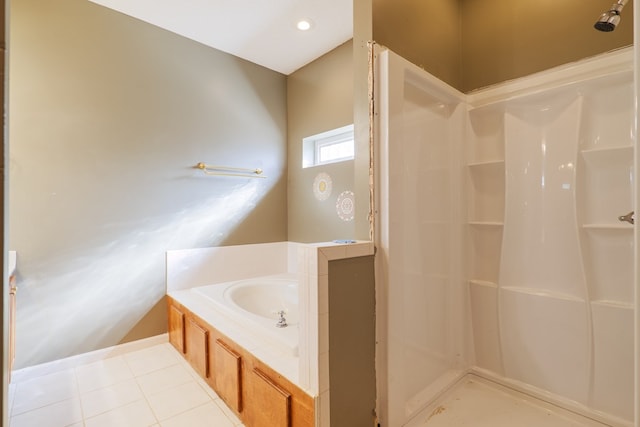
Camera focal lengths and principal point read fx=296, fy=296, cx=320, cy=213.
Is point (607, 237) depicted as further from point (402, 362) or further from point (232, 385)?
point (232, 385)

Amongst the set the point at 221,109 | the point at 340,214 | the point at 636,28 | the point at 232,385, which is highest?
the point at 221,109

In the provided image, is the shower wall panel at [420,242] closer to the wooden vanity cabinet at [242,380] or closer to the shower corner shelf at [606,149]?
the wooden vanity cabinet at [242,380]

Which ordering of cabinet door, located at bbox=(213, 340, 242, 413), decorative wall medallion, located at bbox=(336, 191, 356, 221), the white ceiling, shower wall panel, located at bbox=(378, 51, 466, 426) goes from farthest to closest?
decorative wall medallion, located at bbox=(336, 191, 356, 221)
the white ceiling
cabinet door, located at bbox=(213, 340, 242, 413)
shower wall panel, located at bbox=(378, 51, 466, 426)

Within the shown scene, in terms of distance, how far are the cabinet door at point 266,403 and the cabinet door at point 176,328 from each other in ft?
3.26

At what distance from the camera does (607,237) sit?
1455 millimetres

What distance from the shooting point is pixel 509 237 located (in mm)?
1753

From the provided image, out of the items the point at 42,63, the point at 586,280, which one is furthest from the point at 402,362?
the point at 42,63

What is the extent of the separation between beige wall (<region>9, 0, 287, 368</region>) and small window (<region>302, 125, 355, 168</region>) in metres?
0.66

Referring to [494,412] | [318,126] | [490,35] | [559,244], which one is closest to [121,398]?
[494,412]

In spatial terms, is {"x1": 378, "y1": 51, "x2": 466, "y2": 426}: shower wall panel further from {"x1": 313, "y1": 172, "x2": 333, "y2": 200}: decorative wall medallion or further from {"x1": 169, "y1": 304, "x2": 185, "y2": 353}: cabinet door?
{"x1": 169, "y1": 304, "x2": 185, "y2": 353}: cabinet door

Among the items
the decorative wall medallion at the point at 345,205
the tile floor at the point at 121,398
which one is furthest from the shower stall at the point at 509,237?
the tile floor at the point at 121,398

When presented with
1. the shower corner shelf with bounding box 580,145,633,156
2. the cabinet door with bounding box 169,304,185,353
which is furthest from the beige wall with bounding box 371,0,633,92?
the cabinet door with bounding box 169,304,185,353

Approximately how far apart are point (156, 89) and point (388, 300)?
2.46 m

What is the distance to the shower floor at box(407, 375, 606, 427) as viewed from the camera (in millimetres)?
1457
